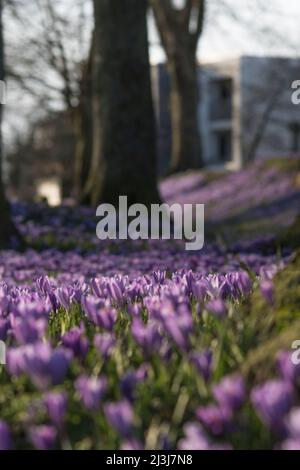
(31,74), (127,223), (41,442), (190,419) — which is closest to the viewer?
(41,442)

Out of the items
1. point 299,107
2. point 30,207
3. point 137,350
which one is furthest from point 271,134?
point 137,350

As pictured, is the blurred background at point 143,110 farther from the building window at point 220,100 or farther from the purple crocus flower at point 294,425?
the purple crocus flower at point 294,425

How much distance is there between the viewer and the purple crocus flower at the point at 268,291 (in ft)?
10.8

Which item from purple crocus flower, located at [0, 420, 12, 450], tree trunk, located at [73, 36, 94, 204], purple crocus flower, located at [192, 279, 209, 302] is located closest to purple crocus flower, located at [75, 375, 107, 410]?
purple crocus flower, located at [0, 420, 12, 450]

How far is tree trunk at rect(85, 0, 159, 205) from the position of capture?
17.9 metres

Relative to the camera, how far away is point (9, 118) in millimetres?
57969

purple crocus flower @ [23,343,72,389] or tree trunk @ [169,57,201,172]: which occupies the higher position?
tree trunk @ [169,57,201,172]

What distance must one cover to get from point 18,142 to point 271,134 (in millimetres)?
20873

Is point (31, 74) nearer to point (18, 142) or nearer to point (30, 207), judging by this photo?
point (30, 207)

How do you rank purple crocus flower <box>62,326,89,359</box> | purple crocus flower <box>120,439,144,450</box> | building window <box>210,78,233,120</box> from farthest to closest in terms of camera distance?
1. building window <box>210,78,233,120</box>
2. purple crocus flower <box>62,326,89,359</box>
3. purple crocus flower <box>120,439,144,450</box>

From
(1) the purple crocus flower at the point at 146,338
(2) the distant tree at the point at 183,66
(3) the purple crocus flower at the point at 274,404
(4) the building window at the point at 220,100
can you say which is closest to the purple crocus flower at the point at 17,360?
(1) the purple crocus flower at the point at 146,338

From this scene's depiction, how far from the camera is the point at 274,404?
2.32 metres

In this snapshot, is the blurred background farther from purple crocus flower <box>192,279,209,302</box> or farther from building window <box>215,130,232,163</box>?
purple crocus flower <box>192,279,209,302</box>

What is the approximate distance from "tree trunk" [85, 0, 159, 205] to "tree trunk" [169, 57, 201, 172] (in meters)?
17.8
